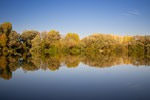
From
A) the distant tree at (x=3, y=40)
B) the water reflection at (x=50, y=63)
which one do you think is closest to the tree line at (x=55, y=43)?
the distant tree at (x=3, y=40)

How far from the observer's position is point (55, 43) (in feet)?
172

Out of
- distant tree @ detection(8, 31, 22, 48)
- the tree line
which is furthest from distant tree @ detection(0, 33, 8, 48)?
distant tree @ detection(8, 31, 22, 48)

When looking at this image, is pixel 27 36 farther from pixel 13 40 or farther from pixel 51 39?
pixel 51 39

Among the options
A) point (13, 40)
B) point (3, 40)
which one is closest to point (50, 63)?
point (3, 40)

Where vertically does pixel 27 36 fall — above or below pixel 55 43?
above

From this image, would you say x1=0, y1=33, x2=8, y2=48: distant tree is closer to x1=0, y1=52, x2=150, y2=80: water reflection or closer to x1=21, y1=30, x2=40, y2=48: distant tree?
x1=21, y1=30, x2=40, y2=48: distant tree

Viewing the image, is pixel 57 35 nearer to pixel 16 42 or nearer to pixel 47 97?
pixel 16 42

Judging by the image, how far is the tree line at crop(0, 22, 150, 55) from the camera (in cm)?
5012

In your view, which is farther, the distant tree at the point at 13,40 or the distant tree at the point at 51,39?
the distant tree at the point at 51,39

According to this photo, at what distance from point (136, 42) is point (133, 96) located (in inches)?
2277

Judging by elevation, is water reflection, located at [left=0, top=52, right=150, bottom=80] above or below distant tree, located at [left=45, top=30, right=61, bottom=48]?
below

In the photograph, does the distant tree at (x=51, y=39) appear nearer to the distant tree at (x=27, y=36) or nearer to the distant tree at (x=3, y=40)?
the distant tree at (x=27, y=36)

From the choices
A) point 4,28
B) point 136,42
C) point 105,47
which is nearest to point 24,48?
point 4,28

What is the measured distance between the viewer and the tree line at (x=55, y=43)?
50.1m
